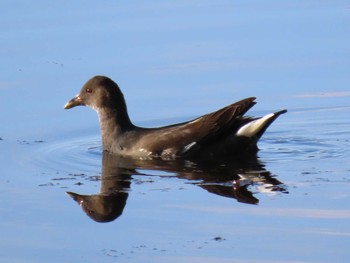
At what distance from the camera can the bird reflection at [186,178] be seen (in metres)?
11.5

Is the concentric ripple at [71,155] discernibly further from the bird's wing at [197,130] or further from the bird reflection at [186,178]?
the bird's wing at [197,130]

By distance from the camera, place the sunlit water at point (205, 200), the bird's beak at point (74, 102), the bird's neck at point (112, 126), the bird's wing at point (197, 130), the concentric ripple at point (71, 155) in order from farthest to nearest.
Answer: the bird's beak at point (74, 102) → the bird's neck at point (112, 126) → the bird's wing at point (197, 130) → the concentric ripple at point (71, 155) → the sunlit water at point (205, 200)

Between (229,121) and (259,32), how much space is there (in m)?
3.87

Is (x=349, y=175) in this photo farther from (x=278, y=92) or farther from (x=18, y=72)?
(x=18, y=72)

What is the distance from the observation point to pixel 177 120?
14.8m

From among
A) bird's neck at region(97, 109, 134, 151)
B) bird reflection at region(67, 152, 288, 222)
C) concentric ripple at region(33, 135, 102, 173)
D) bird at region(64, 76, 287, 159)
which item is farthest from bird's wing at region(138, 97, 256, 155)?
concentric ripple at region(33, 135, 102, 173)

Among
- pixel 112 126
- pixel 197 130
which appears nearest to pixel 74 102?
pixel 112 126

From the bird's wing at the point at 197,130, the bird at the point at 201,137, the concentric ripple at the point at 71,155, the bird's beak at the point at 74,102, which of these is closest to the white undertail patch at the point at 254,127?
the bird at the point at 201,137

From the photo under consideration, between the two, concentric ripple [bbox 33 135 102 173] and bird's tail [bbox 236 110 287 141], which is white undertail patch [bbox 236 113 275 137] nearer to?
bird's tail [bbox 236 110 287 141]

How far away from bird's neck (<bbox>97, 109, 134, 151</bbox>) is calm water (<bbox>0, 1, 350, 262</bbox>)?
19cm

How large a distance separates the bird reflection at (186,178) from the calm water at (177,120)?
22 millimetres

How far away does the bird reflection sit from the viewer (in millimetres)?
11466

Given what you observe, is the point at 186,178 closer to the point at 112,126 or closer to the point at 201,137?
the point at 201,137

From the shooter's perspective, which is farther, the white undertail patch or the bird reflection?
the white undertail patch
